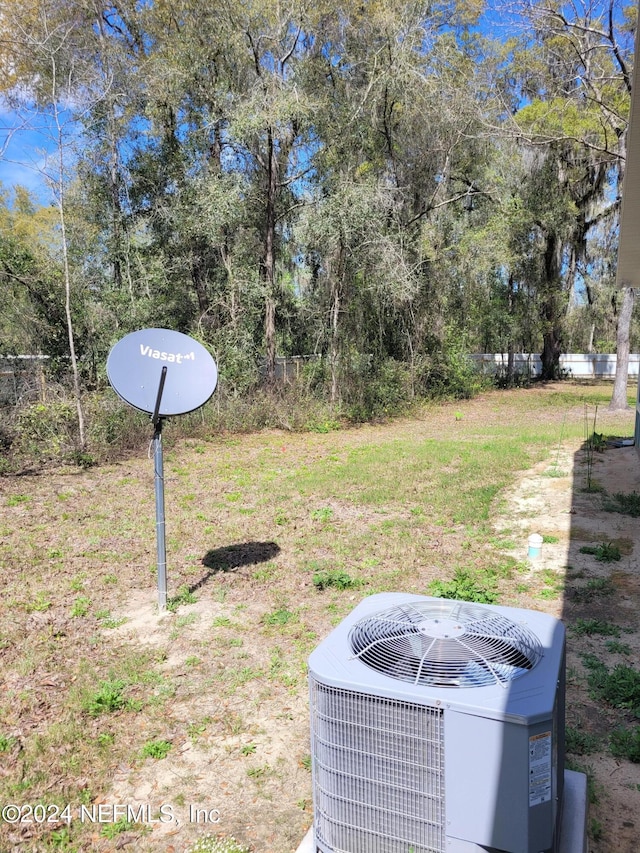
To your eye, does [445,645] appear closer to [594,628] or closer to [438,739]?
[438,739]

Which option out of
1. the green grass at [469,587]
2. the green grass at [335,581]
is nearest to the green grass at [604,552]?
the green grass at [469,587]

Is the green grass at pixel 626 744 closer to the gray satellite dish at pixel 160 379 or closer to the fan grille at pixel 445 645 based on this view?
the fan grille at pixel 445 645

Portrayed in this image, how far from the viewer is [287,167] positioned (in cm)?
1315

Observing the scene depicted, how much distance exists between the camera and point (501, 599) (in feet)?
13.0

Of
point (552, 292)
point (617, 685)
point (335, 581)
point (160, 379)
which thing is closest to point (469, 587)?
point (335, 581)

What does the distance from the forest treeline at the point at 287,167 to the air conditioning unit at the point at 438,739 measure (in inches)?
309

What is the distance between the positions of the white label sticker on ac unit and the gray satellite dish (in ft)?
9.53

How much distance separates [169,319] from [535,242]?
12967 millimetres

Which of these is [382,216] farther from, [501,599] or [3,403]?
[501,599]

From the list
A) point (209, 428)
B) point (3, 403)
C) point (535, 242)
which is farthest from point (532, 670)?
point (535, 242)

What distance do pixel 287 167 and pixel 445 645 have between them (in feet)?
43.5

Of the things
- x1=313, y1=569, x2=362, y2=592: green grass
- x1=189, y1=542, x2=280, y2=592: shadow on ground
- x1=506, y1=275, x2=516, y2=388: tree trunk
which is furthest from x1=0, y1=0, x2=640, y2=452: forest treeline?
x1=313, y1=569, x2=362, y2=592: green grass

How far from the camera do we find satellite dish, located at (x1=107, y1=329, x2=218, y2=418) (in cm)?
384

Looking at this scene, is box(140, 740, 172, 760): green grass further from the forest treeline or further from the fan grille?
the forest treeline
